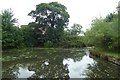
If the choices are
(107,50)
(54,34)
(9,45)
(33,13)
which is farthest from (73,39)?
(107,50)

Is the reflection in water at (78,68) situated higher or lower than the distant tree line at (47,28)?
lower

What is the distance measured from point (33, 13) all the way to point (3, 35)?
10.7m

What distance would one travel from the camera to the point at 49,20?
43031 mm

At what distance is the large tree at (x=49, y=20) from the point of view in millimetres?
42156

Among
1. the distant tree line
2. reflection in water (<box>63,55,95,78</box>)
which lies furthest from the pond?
the distant tree line

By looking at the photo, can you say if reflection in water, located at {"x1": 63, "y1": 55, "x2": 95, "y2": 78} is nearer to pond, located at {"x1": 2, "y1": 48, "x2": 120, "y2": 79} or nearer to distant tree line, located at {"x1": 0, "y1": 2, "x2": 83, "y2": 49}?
pond, located at {"x1": 2, "y1": 48, "x2": 120, "y2": 79}

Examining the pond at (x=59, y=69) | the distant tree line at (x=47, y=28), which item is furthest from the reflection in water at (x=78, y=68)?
the distant tree line at (x=47, y=28)

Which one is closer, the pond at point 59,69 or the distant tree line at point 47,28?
the pond at point 59,69

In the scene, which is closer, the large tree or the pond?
the pond

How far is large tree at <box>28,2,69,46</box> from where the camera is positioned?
1660 inches

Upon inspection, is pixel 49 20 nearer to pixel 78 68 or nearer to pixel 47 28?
pixel 47 28

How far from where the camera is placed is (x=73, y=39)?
4491 centimetres

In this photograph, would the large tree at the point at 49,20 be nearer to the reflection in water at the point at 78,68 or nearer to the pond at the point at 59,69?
the pond at the point at 59,69

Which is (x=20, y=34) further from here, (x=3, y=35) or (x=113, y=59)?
(x=113, y=59)
